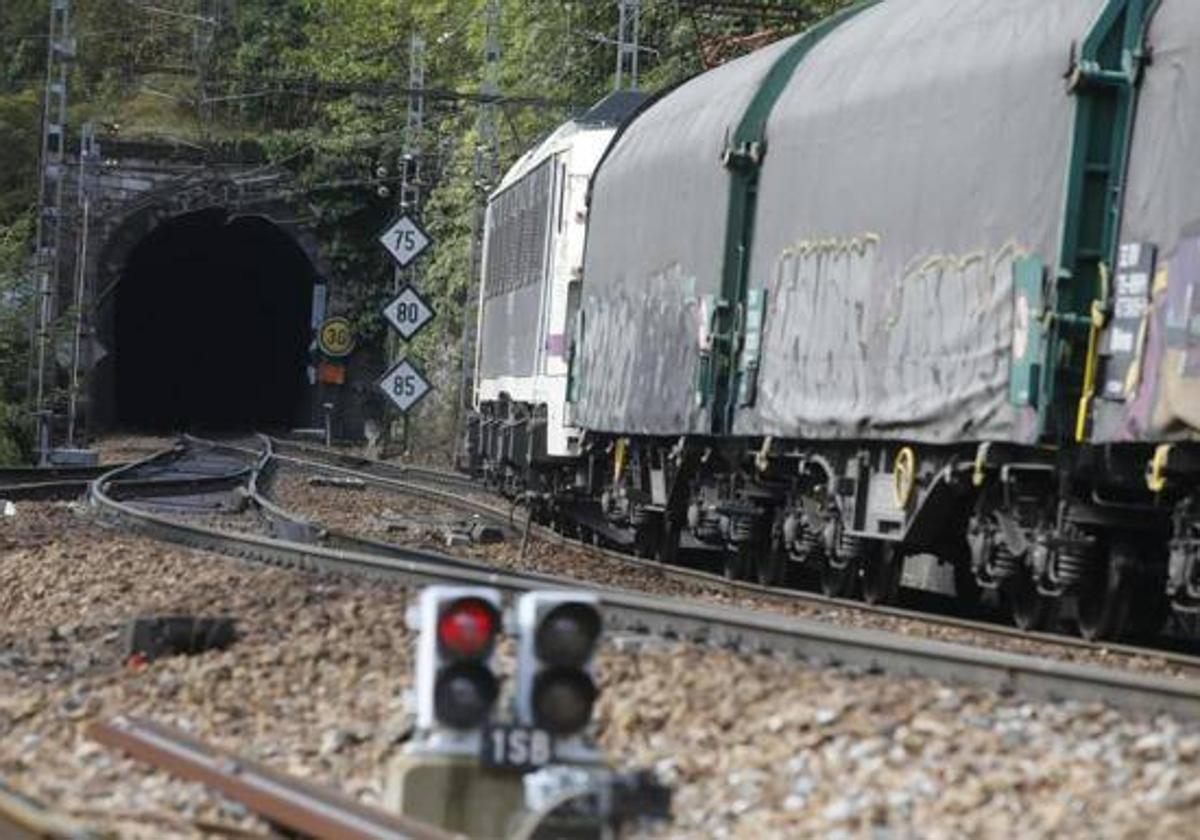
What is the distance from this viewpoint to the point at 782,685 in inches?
358

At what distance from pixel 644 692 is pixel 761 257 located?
7975mm

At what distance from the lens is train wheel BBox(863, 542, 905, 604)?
15266mm

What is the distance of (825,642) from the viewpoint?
10.0 meters

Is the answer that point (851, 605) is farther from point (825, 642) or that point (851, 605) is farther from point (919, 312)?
point (825, 642)

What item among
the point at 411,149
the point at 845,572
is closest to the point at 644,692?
the point at 845,572

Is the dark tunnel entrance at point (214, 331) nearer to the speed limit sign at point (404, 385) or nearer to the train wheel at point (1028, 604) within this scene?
the speed limit sign at point (404, 385)

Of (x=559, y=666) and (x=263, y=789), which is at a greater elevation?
(x=559, y=666)

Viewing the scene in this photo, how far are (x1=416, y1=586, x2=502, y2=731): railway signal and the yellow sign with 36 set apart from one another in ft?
162

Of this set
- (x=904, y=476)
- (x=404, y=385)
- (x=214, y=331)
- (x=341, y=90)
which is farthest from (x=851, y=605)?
(x=214, y=331)

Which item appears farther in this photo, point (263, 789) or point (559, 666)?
point (263, 789)

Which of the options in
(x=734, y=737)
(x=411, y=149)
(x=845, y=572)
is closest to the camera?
(x=734, y=737)

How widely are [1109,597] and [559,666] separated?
6.12 m

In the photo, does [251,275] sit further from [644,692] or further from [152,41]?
[644,692]

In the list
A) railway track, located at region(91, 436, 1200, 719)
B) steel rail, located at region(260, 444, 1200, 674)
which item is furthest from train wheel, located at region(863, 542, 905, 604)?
railway track, located at region(91, 436, 1200, 719)
